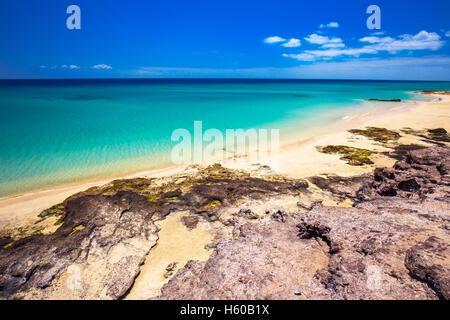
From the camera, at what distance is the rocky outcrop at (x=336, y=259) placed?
289 cm

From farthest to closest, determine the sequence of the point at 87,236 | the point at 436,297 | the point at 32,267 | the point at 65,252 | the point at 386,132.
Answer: the point at 386,132 < the point at 87,236 < the point at 65,252 < the point at 32,267 < the point at 436,297

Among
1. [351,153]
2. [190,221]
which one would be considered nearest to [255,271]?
[190,221]

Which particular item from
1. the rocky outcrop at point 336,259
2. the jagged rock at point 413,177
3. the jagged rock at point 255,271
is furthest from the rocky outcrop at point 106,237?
the jagged rock at point 413,177

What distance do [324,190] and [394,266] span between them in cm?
465

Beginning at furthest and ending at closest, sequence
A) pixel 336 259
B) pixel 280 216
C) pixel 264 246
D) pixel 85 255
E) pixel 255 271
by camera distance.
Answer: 1. pixel 280 216
2. pixel 85 255
3. pixel 264 246
4. pixel 336 259
5. pixel 255 271

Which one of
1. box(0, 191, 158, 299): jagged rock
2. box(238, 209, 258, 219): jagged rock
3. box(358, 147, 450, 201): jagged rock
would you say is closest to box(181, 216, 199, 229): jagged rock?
box(0, 191, 158, 299): jagged rock

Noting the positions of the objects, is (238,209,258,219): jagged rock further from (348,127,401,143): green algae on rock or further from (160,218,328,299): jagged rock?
(348,127,401,143): green algae on rock

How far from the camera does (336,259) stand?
3.50 m

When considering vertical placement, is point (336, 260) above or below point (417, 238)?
below

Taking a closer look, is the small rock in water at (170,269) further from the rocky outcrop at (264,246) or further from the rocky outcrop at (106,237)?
the rocky outcrop at (106,237)

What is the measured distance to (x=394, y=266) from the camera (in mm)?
3078

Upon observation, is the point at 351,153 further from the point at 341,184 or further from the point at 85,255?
the point at 85,255

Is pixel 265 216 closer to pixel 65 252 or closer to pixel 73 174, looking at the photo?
pixel 65 252

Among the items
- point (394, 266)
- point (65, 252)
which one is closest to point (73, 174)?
point (65, 252)
